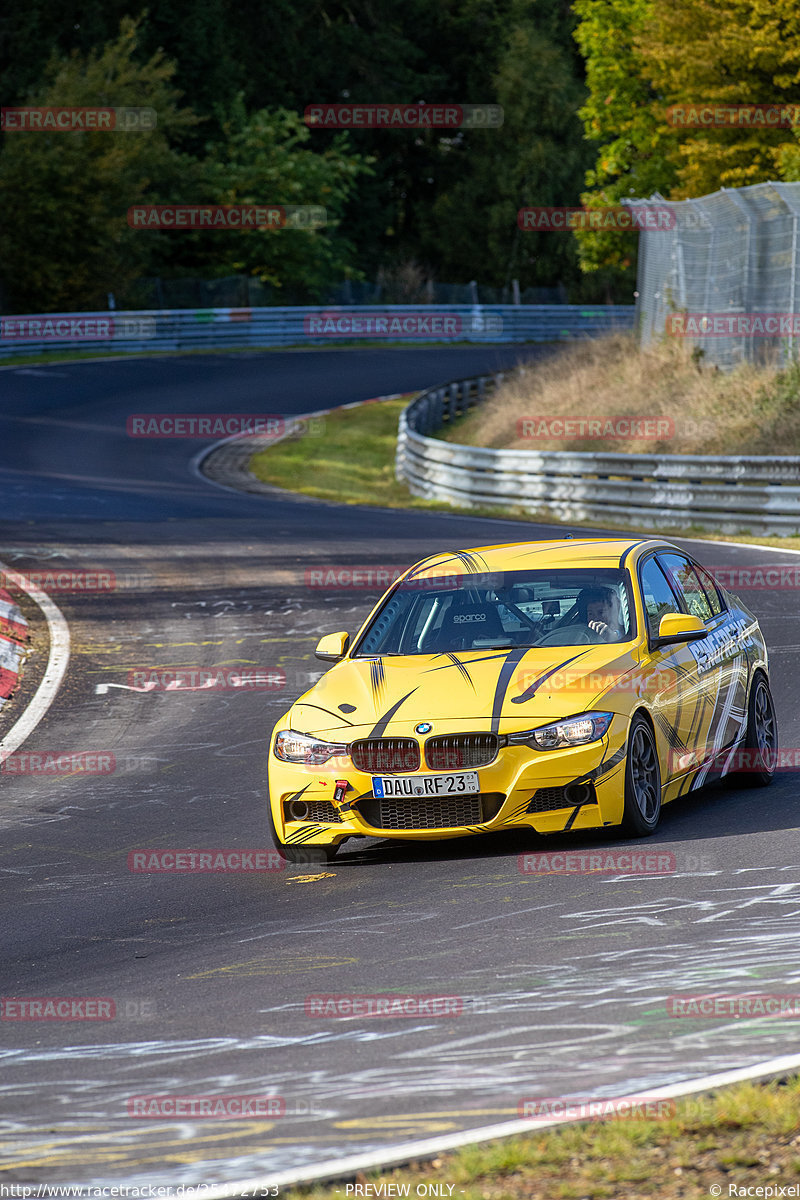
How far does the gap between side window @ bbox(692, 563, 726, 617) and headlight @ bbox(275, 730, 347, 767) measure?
2927mm

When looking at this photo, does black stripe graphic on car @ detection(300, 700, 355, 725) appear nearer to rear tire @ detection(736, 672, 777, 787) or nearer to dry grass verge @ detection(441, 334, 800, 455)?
rear tire @ detection(736, 672, 777, 787)

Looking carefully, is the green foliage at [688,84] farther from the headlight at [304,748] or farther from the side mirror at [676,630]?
the headlight at [304,748]

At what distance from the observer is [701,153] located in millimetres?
43969

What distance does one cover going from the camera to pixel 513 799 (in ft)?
27.5

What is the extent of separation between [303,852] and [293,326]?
50.4m

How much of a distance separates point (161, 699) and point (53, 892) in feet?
17.9

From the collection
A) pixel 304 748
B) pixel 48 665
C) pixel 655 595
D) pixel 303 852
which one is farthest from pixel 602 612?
pixel 48 665

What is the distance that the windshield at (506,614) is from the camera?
9406 mm

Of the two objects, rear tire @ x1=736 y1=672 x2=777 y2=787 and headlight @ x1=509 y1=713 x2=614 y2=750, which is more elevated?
headlight @ x1=509 y1=713 x2=614 y2=750

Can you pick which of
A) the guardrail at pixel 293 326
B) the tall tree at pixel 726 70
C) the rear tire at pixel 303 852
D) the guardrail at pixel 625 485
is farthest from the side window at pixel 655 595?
the guardrail at pixel 293 326

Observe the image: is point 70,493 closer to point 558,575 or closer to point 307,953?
point 558,575

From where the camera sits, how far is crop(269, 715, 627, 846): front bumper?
330 inches

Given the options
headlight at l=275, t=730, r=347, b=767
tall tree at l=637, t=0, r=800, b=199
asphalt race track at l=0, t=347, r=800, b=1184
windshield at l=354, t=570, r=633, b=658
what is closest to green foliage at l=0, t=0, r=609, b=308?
tall tree at l=637, t=0, r=800, b=199

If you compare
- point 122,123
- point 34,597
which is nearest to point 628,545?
point 34,597
